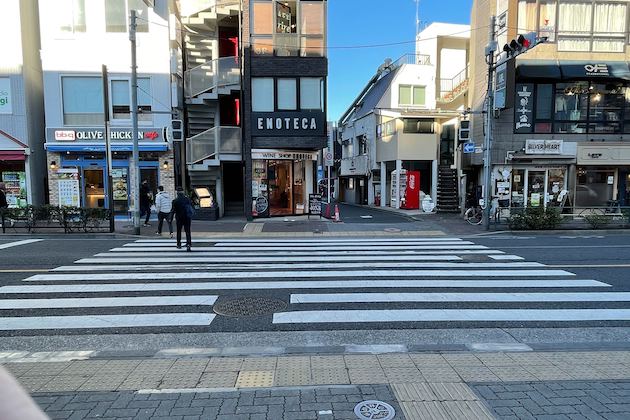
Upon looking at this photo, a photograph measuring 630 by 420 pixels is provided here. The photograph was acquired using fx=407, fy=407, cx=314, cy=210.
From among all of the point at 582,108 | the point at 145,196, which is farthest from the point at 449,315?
the point at 582,108

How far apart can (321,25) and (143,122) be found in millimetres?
9917

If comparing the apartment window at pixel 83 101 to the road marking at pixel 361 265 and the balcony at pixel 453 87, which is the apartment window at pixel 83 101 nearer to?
the road marking at pixel 361 265

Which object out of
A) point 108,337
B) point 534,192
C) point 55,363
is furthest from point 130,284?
point 534,192

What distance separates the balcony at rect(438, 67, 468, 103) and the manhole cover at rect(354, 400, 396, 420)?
26.6 metres

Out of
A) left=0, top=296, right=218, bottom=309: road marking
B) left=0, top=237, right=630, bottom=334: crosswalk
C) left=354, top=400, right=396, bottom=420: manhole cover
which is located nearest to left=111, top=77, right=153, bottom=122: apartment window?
left=0, top=237, right=630, bottom=334: crosswalk

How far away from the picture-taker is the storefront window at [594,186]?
808 inches

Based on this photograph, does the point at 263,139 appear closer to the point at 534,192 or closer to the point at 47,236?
the point at 47,236

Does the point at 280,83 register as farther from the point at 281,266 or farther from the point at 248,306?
the point at 248,306

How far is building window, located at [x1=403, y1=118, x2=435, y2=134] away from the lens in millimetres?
27172

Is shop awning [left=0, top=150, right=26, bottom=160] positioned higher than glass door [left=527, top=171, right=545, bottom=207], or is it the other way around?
shop awning [left=0, top=150, right=26, bottom=160]

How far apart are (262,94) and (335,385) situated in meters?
17.8

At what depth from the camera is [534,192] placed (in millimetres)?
20500

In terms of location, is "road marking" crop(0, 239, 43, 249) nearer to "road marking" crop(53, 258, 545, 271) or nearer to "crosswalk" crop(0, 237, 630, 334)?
"crosswalk" crop(0, 237, 630, 334)

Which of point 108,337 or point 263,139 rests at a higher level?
point 263,139
